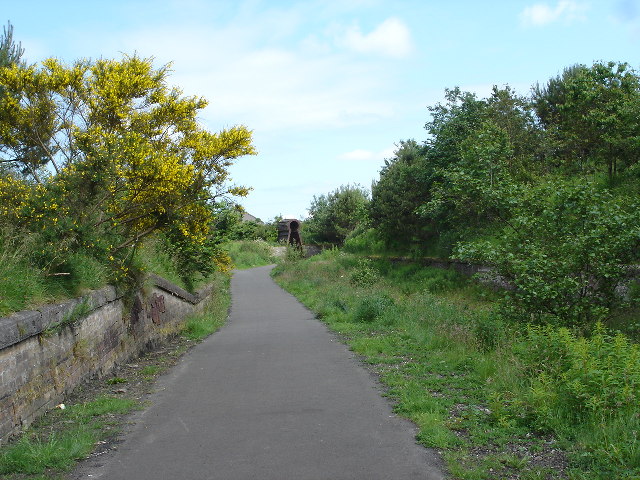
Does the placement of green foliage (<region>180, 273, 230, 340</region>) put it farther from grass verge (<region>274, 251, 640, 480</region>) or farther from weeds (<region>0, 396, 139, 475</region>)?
weeds (<region>0, 396, 139, 475</region>)

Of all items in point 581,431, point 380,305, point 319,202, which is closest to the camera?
point 581,431

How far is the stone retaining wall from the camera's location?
5.87 meters

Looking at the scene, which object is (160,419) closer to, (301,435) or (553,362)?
(301,435)

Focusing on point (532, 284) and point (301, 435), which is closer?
point (301, 435)

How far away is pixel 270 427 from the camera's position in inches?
237

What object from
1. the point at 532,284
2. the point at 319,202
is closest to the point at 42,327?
the point at 532,284

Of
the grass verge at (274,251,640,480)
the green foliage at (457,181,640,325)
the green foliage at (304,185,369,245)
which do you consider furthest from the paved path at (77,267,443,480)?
A: the green foliage at (304,185,369,245)

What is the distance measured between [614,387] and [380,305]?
9222mm

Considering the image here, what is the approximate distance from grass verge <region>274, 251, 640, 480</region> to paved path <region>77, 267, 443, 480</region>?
1.17 ft

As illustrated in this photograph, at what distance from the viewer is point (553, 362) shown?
677 centimetres

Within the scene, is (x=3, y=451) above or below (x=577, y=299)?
below

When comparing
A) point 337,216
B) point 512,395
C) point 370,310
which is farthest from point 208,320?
point 337,216

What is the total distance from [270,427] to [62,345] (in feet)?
10.1

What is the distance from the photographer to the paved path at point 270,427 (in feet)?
15.9
